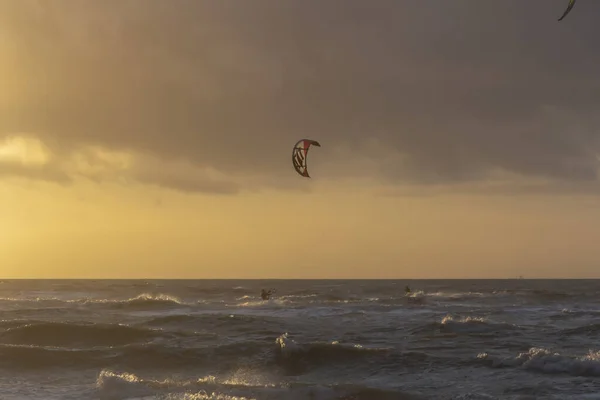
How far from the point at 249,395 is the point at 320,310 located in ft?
81.4

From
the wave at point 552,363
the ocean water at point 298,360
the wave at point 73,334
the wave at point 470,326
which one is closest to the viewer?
the ocean water at point 298,360

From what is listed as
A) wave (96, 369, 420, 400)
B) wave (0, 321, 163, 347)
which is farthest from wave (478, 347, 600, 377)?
wave (0, 321, 163, 347)

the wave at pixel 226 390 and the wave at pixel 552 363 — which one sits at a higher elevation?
the wave at pixel 552 363

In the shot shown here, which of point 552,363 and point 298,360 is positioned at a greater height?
point 552,363

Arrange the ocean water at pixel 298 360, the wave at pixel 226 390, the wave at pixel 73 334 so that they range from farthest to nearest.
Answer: the wave at pixel 73 334
the ocean water at pixel 298 360
the wave at pixel 226 390

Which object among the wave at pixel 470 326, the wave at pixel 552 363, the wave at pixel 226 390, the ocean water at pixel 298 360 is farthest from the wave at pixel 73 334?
the wave at pixel 552 363

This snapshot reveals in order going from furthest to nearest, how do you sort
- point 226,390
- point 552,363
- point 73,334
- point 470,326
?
1. point 470,326
2. point 73,334
3. point 552,363
4. point 226,390

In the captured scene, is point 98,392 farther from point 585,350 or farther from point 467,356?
point 585,350

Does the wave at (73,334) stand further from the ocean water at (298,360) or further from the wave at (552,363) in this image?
the wave at (552,363)

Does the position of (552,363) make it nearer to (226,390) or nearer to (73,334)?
(226,390)

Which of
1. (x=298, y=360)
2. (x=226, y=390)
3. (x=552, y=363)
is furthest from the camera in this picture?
(x=298, y=360)

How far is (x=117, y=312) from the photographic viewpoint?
120 feet

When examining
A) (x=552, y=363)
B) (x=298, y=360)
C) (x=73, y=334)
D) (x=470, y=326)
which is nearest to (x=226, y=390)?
(x=298, y=360)

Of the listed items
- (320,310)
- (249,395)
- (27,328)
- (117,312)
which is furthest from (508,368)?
(117,312)
